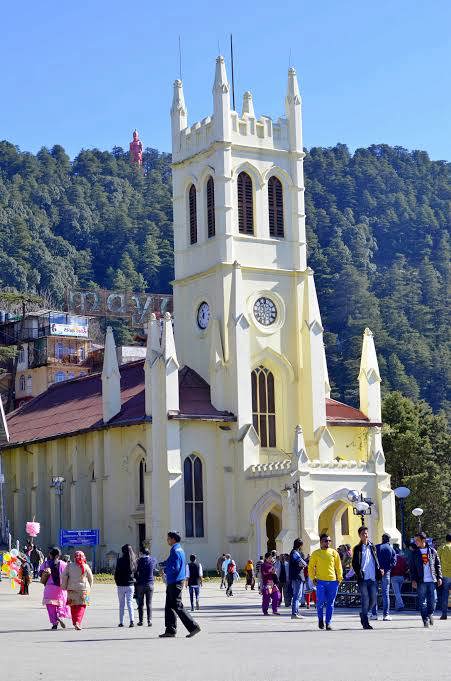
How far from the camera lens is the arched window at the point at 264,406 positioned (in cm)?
6581

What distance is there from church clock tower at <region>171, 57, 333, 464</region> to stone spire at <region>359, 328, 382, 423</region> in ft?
6.73

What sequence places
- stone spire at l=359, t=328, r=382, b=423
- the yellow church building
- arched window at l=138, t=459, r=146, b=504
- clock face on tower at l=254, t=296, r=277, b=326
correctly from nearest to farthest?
1. the yellow church building
2. arched window at l=138, t=459, r=146, b=504
3. clock face on tower at l=254, t=296, r=277, b=326
4. stone spire at l=359, t=328, r=382, b=423

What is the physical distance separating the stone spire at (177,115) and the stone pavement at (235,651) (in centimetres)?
4284

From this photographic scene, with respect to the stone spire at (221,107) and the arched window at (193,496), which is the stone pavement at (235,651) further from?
the stone spire at (221,107)

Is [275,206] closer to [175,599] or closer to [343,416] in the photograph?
[343,416]

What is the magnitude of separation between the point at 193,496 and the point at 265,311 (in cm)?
1003

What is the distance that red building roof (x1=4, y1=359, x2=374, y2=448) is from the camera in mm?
63688

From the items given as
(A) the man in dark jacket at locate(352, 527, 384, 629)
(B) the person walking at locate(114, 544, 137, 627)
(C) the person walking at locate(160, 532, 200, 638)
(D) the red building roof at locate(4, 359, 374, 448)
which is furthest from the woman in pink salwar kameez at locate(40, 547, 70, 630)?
(D) the red building roof at locate(4, 359, 374, 448)

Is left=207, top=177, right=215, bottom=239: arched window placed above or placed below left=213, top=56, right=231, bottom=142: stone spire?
below

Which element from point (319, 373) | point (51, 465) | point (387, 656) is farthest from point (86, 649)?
point (51, 465)

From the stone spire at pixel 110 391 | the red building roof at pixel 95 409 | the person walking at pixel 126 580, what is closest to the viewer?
the person walking at pixel 126 580

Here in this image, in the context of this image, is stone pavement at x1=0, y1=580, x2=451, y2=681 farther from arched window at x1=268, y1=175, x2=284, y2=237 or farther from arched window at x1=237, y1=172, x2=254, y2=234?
arched window at x1=268, y1=175, x2=284, y2=237

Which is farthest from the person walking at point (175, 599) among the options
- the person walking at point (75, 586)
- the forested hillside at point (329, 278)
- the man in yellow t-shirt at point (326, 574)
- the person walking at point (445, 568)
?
the forested hillside at point (329, 278)

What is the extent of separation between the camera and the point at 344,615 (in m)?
31.2
